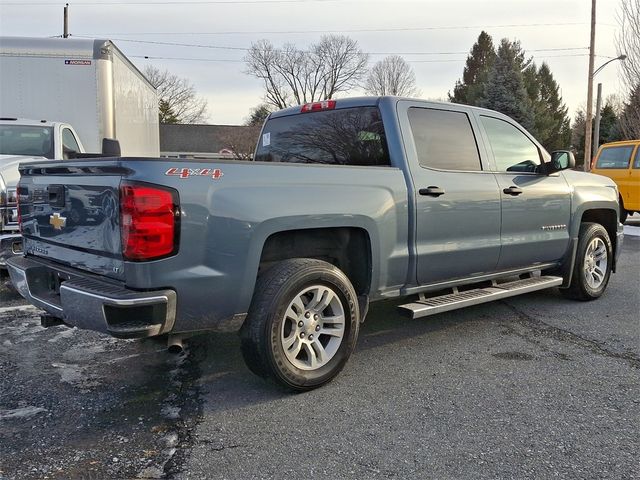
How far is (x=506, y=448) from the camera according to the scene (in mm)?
2846

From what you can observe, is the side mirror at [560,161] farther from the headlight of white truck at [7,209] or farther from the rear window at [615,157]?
the rear window at [615,157]

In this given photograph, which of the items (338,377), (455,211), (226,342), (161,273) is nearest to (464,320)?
(455,211)

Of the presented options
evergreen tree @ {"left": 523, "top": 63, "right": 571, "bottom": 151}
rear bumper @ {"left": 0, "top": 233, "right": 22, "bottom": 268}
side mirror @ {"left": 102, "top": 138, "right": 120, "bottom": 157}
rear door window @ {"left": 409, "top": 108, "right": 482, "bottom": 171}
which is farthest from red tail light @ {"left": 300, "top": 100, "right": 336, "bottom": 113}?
Result: evergreen tree @ {"left": 523, "top": 63, "right": 571, "bottom": 151}

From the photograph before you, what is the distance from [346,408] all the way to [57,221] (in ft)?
7.04

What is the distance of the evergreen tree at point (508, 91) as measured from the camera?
3706 centimetres

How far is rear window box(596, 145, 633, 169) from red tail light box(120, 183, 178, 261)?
12.4m

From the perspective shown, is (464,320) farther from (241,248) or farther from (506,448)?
(241,248)

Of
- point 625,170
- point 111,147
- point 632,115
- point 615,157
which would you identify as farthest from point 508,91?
point 111,147

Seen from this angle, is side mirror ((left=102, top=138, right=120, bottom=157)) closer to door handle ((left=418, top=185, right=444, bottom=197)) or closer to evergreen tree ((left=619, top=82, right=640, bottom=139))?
door handle ((left=418, top=185, right=444, bottom=197))

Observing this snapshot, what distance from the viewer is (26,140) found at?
24.4 feet

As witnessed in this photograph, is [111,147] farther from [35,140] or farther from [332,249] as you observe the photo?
[332,249]

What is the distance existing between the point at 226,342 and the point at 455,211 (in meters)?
2.15

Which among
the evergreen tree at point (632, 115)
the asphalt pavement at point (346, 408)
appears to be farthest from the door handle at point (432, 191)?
the evergreen tree at point (632, 115)

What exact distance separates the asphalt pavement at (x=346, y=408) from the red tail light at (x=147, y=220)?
100 cm
